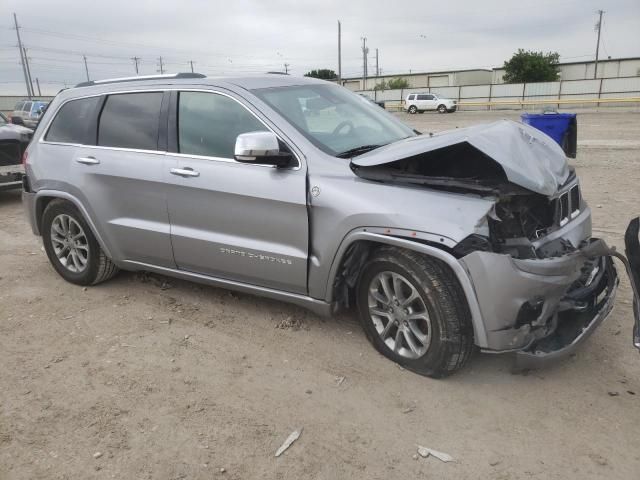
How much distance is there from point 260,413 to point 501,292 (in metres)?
1.51

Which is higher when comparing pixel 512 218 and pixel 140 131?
pixel 140 131

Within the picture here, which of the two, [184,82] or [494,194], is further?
[184,82]

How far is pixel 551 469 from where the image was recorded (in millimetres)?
2576

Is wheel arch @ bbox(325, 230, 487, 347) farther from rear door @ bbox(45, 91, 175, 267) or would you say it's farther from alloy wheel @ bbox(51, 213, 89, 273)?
alloy wheel @ bbox(51, 213, 89, 273)

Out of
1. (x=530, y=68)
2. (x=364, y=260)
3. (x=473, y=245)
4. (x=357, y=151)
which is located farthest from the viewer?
(x=530, y=68)

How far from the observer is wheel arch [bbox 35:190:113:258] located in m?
4.64

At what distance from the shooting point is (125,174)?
4305 mm

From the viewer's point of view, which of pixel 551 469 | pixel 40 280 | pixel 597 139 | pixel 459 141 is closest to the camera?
pixel 551 469

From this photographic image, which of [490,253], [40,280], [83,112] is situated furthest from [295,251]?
[40,280]

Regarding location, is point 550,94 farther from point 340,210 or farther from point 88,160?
point 340,210

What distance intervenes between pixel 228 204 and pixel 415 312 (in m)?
1.50

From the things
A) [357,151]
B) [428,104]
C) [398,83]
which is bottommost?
[428,104]

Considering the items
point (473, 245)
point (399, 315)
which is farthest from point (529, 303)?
point (399, 315)

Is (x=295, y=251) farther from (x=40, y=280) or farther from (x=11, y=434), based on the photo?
(x=40, y=280)
